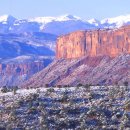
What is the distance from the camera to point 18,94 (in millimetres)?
81750

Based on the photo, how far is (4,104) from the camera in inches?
2928

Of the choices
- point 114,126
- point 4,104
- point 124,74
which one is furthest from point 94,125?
point 124,74

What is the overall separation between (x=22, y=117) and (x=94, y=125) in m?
7.81

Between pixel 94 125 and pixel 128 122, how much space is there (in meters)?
3.30

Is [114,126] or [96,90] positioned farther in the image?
[96,90]

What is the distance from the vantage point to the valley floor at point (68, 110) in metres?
64.7

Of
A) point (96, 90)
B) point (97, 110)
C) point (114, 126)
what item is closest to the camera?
point (114, 126)

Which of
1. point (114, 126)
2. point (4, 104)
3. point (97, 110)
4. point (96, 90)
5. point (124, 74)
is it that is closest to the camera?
point (114, 126)

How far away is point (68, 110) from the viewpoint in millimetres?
69438

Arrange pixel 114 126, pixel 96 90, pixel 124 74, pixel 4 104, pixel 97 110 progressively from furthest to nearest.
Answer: pixel 124 74 → pixel 96 90 → pixel 4 104 → pixel 97 110 → pixel 114 126

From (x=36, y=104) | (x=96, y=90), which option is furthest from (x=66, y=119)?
(x=96, y=90)

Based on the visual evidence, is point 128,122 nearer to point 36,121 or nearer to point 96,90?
point 36,121

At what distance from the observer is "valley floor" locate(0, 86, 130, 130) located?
64688mm

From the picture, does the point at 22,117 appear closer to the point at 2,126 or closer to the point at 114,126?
the point at 2,126
